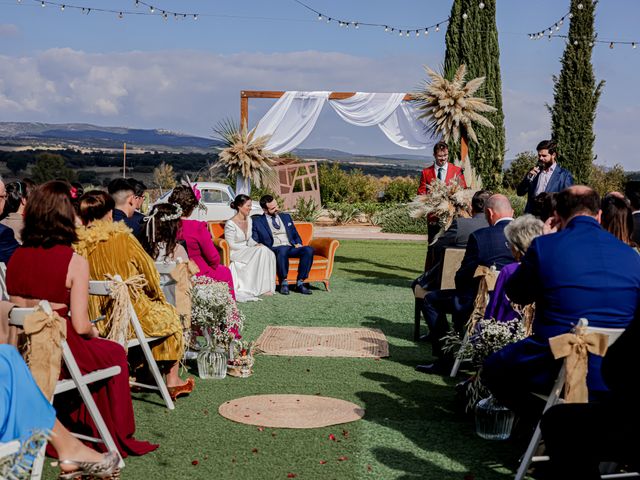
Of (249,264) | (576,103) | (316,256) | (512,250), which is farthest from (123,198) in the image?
(576,103)

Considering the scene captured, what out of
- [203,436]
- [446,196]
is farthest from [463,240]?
[203,436]

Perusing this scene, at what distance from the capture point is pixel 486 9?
74.2 ft

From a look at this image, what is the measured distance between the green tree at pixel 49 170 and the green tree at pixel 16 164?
28.4 ft

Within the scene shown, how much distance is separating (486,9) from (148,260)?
19.5 metres

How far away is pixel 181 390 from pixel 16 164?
47.9 m

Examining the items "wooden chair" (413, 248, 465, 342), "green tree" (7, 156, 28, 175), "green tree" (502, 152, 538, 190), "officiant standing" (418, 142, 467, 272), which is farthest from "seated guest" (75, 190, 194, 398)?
"green tree" (7, 156, 28, 175)

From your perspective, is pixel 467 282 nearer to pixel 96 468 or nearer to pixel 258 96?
pixel 96 468

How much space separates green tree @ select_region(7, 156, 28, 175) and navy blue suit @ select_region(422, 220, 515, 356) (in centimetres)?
4577

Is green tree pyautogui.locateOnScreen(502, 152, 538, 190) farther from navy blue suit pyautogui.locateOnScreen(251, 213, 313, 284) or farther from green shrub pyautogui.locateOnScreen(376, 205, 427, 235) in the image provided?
navy blue suit pyautogui.locateOnScreen(251, 213, 313, 284)

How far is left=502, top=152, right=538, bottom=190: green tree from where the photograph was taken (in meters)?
33.0

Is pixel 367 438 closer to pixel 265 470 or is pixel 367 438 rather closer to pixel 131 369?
pixel 265 470

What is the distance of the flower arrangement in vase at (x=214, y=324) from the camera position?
6.23 m

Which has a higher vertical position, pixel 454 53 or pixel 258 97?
pixel 454 53

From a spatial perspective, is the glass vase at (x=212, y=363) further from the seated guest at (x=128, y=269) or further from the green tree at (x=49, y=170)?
the green tree at (x=49, y=170)
